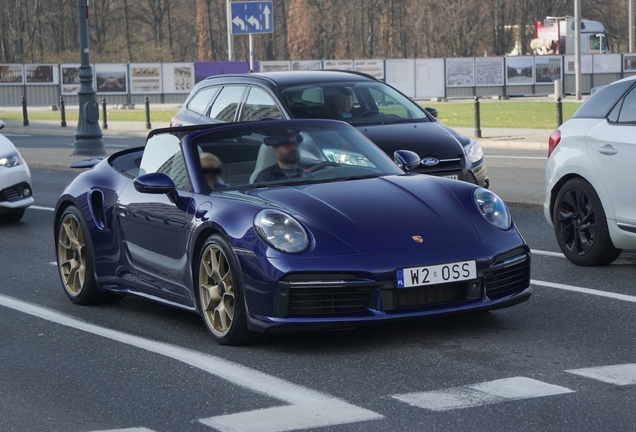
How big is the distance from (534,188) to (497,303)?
8553 millimetres

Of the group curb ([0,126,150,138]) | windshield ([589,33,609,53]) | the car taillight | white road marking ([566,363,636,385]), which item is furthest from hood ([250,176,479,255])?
windshield ([589,33,609,53])

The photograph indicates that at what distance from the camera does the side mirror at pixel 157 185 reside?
6883 millimetres

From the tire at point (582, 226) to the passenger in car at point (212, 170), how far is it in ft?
10.4

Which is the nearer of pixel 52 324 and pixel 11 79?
pixel 52 324

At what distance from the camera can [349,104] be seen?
12.7 m

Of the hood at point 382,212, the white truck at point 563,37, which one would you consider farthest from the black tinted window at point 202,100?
the white truck at point 563,37

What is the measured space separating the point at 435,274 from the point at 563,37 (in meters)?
57.9

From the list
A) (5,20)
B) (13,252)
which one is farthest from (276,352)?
(5,20)

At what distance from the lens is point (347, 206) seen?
254 inches

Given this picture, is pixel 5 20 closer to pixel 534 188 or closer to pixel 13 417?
pixel 534 188

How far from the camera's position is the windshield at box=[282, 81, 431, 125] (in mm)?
12523

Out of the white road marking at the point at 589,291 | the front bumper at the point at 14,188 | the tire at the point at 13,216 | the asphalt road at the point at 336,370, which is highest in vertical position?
the front bumper at the point at 14,188

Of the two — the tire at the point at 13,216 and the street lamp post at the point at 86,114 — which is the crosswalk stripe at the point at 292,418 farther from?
the street lamp post at the point at 86,114

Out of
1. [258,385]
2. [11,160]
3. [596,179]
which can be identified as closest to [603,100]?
[596,179]
